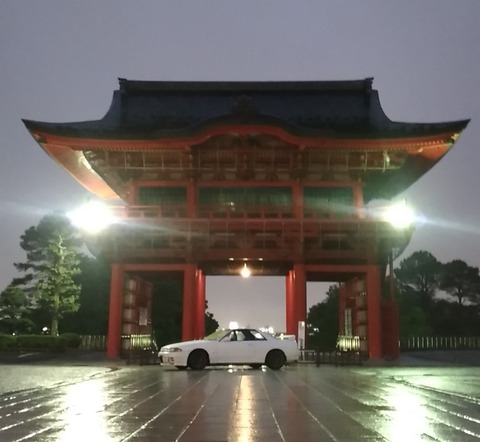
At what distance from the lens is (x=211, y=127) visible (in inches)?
1110

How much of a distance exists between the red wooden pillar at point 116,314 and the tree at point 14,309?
53.7 ft

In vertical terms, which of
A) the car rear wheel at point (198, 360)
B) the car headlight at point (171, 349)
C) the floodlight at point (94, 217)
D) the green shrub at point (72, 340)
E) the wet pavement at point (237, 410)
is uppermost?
the floodlight at point (94, 217)

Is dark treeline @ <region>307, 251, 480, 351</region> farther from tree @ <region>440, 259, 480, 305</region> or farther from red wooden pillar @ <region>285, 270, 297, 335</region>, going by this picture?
red wooden pillar @ <region>285, 270, 297, 335</region>

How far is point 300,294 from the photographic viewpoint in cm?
2847

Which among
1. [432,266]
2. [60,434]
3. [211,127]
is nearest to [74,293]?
[211,127]

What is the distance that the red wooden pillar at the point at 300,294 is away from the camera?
1119 inches

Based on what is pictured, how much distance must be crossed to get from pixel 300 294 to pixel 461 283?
5601cm

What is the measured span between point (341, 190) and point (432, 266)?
52774 millimetres

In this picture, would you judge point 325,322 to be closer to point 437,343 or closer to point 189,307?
point 437,343

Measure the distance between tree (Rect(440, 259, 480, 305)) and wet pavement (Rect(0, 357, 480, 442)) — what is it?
65.9m

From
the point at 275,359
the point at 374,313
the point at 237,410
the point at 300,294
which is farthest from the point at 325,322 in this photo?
the point at 237,410

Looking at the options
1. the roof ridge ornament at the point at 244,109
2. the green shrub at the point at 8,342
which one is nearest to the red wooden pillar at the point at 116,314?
the roof ridge ornament at the point at 244,109

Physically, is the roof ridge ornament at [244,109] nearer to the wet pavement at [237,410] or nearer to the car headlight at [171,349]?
the car headlight at [171,349]

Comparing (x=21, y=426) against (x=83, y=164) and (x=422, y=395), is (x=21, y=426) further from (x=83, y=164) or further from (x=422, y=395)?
(x=83, y=164)
